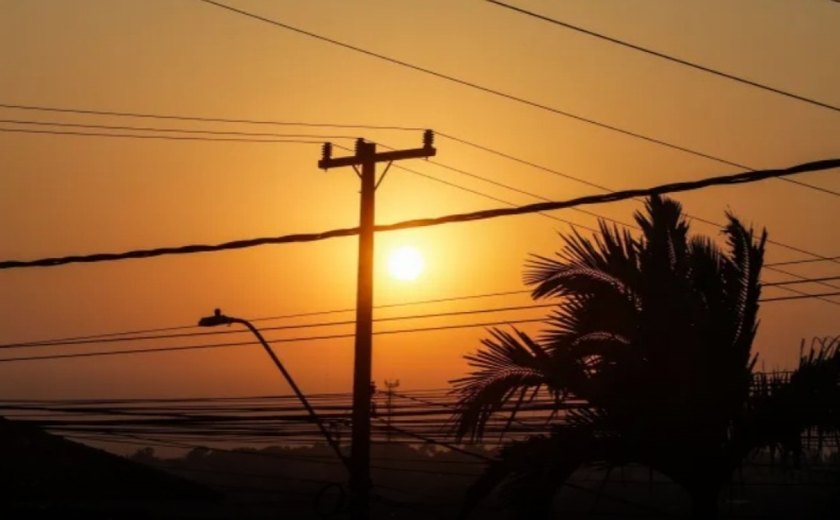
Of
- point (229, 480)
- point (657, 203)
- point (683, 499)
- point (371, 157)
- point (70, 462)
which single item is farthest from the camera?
point (229, 480)

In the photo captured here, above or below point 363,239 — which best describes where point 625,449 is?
below

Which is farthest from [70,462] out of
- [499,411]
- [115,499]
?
[499,411]

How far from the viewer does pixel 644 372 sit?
656 inches

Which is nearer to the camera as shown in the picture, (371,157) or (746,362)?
(746,362)

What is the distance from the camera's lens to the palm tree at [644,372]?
16391mm

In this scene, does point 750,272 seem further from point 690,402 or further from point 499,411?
point 499,411

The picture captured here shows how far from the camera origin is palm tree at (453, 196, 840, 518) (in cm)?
1639

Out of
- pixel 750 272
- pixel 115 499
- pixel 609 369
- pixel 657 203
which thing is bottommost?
pixel 115 499

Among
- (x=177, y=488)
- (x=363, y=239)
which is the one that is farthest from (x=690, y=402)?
(x=177, y=488)

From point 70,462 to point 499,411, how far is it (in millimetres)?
14611

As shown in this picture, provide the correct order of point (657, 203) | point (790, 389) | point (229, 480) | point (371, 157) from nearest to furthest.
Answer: point (790, 389)
point (657, 203)
point (371, 157)
point (229, 480)

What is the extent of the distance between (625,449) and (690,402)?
1.08 m

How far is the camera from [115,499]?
2823 cm

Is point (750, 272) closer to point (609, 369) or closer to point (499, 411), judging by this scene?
point (609, 369)
